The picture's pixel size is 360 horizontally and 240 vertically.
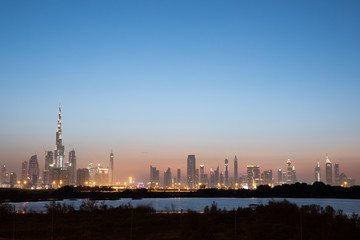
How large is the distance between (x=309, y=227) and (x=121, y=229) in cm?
1431

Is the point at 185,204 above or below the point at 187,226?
below

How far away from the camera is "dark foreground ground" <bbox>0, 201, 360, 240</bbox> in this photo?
955 inches

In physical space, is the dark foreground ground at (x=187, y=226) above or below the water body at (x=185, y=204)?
above

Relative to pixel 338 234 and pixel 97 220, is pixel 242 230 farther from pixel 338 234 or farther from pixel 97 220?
pixel 97 220

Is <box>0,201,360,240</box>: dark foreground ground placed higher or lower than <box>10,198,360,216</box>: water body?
higher

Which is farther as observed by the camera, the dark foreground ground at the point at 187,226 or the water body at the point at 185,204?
the water body at the point at 185,204

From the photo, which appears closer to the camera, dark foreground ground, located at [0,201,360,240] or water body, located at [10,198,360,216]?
dark foreground ground, located at [0,201,360,240]

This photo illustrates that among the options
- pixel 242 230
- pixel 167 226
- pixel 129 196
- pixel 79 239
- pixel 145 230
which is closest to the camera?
pixel 79 239

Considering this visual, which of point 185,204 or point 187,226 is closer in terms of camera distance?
point 187,226

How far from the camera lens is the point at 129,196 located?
639ft

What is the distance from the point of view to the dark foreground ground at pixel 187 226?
24266mm

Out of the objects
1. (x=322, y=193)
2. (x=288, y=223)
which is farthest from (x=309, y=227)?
(x=322, y=193)

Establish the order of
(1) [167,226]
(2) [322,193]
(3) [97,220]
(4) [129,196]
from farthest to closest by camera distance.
A: (4) [129,196]
(2) [322,193]
(3) [97,220]
(1) [167,226]

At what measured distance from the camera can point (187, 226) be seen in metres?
26.3
